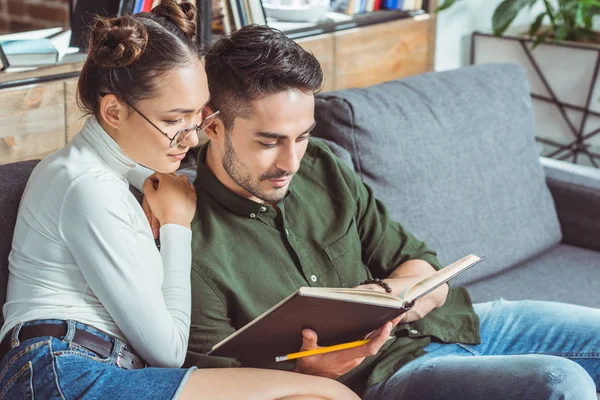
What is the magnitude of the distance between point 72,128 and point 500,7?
5.58 ft

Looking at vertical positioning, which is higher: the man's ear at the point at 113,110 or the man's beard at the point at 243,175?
the man's ear at the point at 113,110

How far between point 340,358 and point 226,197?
14.6 inches

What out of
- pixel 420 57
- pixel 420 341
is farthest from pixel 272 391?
pixel 420 57

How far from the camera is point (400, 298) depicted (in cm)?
137

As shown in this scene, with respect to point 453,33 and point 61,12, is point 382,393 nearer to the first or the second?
point 453,33

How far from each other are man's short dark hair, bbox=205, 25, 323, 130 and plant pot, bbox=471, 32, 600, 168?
5.89ft

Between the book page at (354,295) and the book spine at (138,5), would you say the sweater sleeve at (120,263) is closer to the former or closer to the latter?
the book page at (354,295)

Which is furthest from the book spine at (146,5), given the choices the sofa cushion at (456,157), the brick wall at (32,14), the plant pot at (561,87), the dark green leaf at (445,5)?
the brick wall at (32,14)

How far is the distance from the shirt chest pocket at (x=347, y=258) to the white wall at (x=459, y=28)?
1.65 meters

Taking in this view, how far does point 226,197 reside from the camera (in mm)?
1600

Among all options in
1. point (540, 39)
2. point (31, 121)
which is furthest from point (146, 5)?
point (540, 39)

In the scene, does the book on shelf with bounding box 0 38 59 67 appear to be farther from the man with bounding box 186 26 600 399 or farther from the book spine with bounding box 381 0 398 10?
the book spine with bounding box 381 0 398 10

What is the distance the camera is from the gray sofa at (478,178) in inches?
83.8

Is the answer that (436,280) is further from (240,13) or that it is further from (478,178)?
(240,13)
